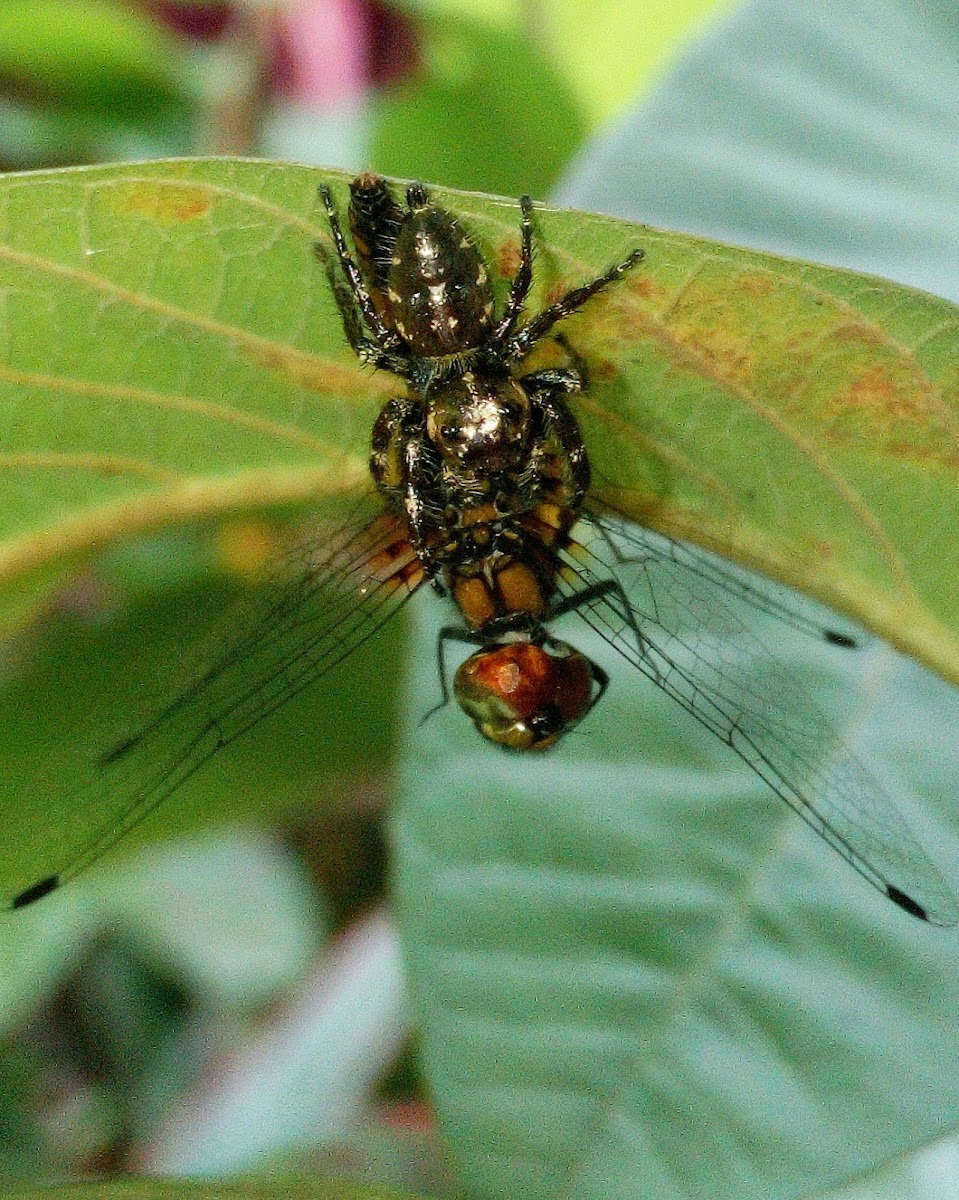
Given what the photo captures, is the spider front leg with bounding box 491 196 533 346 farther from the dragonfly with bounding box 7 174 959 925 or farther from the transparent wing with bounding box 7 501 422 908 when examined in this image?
the transparent wing with bounding box 7 501 422 908

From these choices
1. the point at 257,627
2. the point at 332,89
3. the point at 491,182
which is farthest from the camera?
the point at 332,89

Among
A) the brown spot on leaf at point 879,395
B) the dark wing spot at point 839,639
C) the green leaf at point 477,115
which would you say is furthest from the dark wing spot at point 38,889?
the green leaf at point 477,115

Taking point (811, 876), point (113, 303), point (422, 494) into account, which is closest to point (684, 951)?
point (811, 876)

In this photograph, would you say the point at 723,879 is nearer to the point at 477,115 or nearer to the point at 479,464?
the point at 479,464

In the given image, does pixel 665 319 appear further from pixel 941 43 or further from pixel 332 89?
pixel 332 89

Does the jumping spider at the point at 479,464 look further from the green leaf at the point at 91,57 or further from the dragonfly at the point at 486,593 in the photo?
the green leaf at the point at 91,57

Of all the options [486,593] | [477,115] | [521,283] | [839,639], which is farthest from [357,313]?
[477,115]

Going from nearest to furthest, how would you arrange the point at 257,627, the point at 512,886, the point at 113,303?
the point at 113,303 → the point at 512,886 → the point at 257,627
